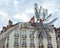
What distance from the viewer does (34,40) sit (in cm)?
4609

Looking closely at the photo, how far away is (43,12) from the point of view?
21453mm

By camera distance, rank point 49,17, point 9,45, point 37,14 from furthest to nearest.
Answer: point 9,45
point 49,17
point 37,14

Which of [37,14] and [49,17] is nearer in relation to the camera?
[37,14]

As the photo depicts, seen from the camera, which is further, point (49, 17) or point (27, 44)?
point (27, 44)

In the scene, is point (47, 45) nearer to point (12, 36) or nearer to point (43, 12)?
point (12, 36)

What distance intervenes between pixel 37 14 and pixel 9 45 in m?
25.9

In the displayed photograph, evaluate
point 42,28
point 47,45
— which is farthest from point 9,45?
point 42,28

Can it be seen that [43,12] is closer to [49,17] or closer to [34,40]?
[49,17]

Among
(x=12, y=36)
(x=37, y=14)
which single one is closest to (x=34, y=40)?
(x=12, y=36)

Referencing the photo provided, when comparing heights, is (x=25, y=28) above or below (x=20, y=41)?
above

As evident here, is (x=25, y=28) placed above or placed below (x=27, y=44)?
above

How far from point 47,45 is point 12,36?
8375 millimetres

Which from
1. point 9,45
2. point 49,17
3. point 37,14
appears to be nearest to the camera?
point 37,14

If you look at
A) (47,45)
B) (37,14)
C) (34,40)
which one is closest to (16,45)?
(34,40)
